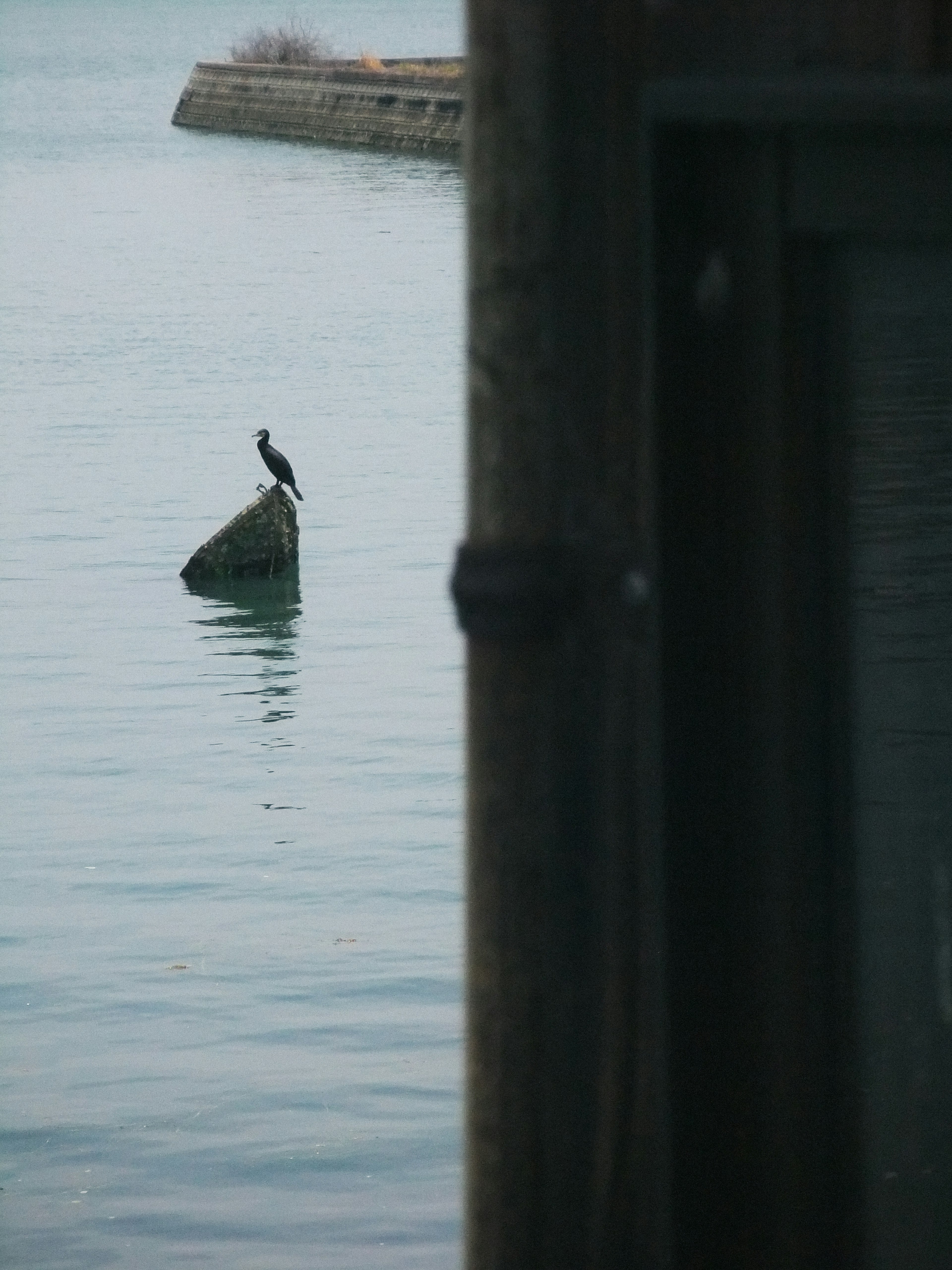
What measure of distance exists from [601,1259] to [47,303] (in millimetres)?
40587

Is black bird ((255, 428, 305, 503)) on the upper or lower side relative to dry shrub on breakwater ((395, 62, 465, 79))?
lower

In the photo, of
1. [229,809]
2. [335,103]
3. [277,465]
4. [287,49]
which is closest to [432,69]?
[335,103]

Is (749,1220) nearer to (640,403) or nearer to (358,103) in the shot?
(640,403)

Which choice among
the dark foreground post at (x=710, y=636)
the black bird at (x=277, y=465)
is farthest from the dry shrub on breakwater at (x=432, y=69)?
the dark foreground post at (x=710, y=636)

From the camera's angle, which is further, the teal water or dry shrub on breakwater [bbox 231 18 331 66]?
dry shrub on breakwater [bbox 231 18 331 66]

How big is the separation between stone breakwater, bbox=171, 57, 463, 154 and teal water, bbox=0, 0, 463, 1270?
69.5 feet

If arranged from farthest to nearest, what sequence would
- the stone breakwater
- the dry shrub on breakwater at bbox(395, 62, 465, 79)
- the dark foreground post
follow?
the dry shrub on breakwater at bbox(395, 62, 465, 79) → the stone breakwater → the dark foreground post

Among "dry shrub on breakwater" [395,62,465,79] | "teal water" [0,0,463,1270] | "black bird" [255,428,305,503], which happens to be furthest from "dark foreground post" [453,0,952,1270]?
A: "dry shrub on breakwater" [395,62,465,79]

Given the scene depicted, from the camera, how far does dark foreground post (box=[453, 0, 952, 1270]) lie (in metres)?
2.02

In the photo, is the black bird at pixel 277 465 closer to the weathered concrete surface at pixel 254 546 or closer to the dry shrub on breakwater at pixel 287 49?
the weathered concrete surface at pixel 254 546

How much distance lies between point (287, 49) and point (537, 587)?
73.9 meters

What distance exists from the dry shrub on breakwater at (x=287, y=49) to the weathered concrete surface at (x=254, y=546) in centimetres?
5579

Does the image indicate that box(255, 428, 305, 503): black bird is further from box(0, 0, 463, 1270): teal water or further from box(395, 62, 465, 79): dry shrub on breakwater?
box(395, 62, 465, 79): dry shrub on breakwater

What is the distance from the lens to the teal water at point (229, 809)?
20.5 feet
